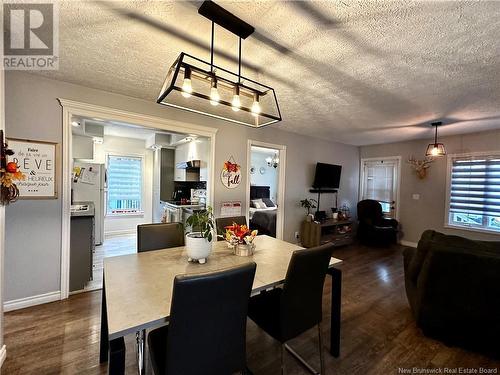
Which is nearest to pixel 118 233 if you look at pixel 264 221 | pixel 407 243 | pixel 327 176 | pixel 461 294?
pixel 264 221

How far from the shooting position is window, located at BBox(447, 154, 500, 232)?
4.19 m

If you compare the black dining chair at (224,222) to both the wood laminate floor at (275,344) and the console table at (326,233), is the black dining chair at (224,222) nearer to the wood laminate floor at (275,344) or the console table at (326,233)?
the wood laminate floor at (275,344)

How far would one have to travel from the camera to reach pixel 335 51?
72.0 inches

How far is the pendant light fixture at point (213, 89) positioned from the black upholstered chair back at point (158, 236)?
44.2 inches

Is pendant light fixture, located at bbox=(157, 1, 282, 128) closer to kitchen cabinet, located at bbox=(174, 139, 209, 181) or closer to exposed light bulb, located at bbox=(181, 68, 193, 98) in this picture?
exposed light bulb, located at bbox=(181, 68, 193, 98)

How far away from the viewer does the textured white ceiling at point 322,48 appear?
141cm

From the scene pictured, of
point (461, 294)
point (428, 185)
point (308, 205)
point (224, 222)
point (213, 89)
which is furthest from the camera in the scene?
point (428, 185)

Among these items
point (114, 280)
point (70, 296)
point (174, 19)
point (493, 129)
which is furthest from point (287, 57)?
point (493, 129)

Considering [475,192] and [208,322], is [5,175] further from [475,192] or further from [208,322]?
[475,192]

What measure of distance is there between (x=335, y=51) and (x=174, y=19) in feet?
4.05

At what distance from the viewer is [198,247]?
1724mm

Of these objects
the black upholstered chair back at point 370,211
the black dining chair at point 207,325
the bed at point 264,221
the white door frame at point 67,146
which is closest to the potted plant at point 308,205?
the bed at point 264,221

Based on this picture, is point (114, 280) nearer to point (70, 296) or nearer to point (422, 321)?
point (70, 296)

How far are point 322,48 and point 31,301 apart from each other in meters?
A: 3.76
